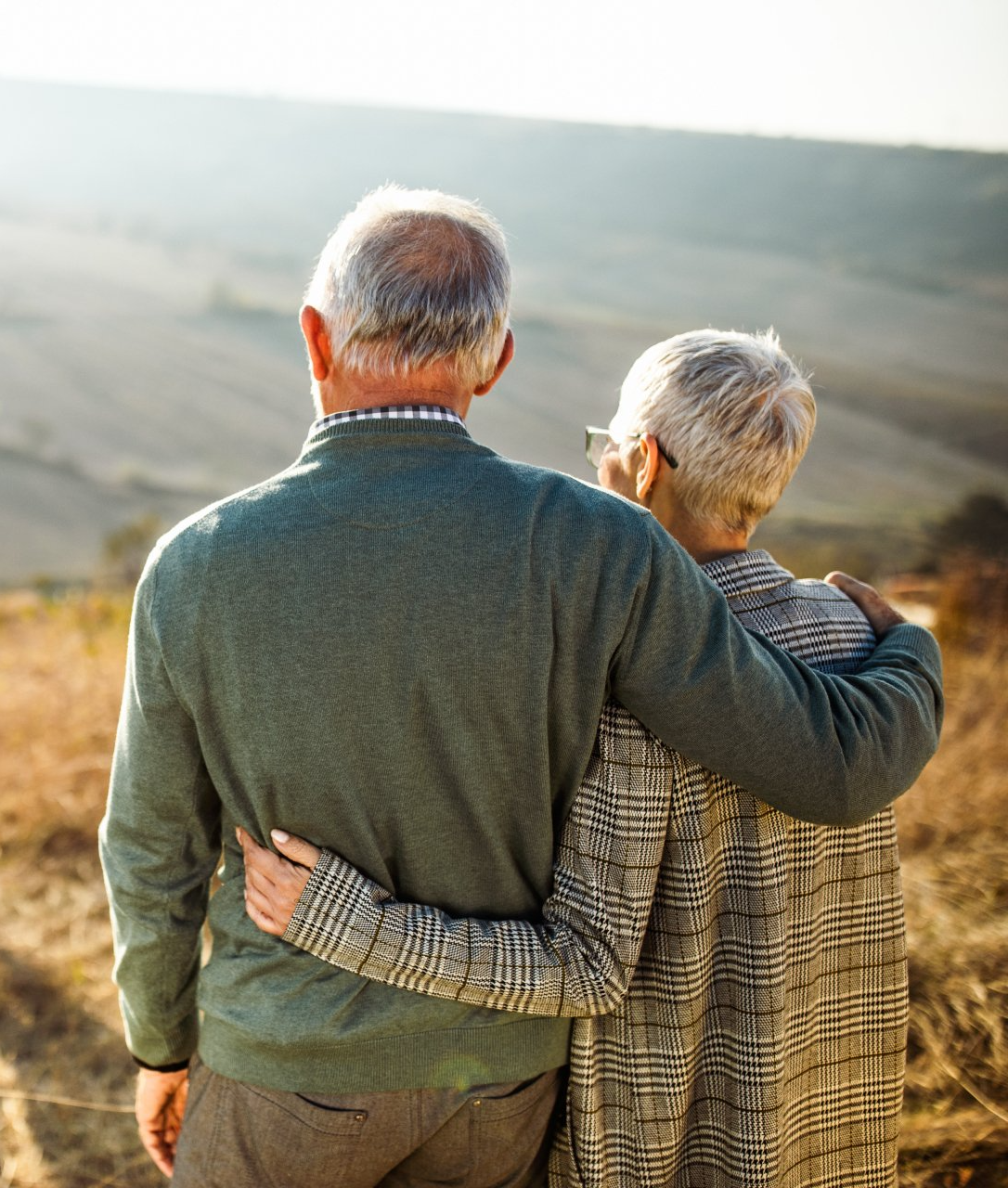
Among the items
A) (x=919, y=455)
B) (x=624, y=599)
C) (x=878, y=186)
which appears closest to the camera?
(x=624, y=599)

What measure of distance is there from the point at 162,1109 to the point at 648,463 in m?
1.19

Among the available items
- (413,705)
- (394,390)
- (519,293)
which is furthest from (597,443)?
(519,293)

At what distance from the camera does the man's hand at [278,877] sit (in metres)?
1.12

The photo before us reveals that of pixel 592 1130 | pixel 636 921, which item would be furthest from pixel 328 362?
pixel 592 1130

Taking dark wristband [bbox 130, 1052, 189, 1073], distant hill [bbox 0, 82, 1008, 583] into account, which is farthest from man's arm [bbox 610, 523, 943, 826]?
distant hill [bbox 0, 82, 1008, 583]

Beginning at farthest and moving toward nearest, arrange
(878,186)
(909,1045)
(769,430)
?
(878,186), (909,1045), (769,430)

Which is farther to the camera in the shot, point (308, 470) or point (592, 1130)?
point (592, 1130)

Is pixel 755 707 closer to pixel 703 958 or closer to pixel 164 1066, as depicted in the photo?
pixel 703 958

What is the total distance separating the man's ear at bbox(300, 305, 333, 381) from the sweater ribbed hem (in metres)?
0.79

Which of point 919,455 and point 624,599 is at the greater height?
point 624,599

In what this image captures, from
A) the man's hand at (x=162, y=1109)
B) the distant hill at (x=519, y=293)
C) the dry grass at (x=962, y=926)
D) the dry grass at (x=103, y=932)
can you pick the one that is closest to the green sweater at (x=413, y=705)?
the man's hand at (x=162, y=1109)

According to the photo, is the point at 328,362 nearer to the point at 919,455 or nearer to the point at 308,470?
the point at 308,470

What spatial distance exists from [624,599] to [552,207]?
27.8 feet

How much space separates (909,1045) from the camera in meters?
2.70
